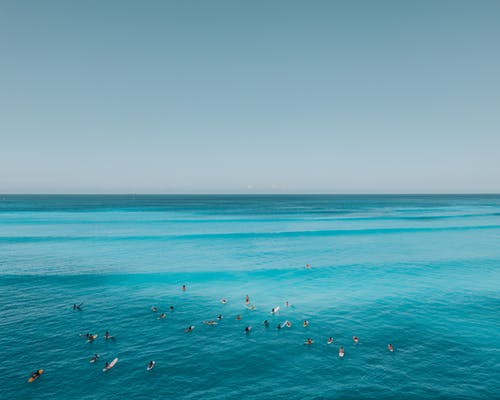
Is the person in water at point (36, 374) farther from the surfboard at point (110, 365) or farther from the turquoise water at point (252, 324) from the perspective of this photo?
the surfboard at point (110, 365)

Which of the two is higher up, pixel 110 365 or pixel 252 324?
pixel 110 365

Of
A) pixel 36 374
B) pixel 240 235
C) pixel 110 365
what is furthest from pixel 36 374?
pixel 240 235

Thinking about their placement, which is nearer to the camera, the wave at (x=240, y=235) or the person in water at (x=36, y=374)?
the person in water at (x=36, y=374)

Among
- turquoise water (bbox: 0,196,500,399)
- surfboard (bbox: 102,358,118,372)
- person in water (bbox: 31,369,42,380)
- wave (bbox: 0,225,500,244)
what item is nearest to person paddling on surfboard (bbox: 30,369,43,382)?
person in water (bbox: 31,369,42,380)

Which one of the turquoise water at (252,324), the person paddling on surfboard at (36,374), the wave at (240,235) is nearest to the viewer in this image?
the turquoise water at (252,324)

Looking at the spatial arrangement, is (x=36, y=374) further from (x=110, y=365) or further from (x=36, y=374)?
(x=110, y=365)

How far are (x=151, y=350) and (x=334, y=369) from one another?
1521 cm

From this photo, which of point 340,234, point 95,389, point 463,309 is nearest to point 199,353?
point 95,389

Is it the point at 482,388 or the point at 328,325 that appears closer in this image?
the point at 482,388

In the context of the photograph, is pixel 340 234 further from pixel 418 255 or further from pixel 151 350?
pixel 151 350

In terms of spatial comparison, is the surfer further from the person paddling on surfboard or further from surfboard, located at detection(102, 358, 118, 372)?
surfboard, located at detection(102, 358, 118, 372)

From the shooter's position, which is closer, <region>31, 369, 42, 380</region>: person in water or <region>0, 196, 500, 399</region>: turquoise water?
<region>0, 196, 500, 399</region>: turquoise water

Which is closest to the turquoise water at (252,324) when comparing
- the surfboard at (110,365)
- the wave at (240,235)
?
the surfboard at (110,365)

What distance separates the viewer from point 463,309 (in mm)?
34625
